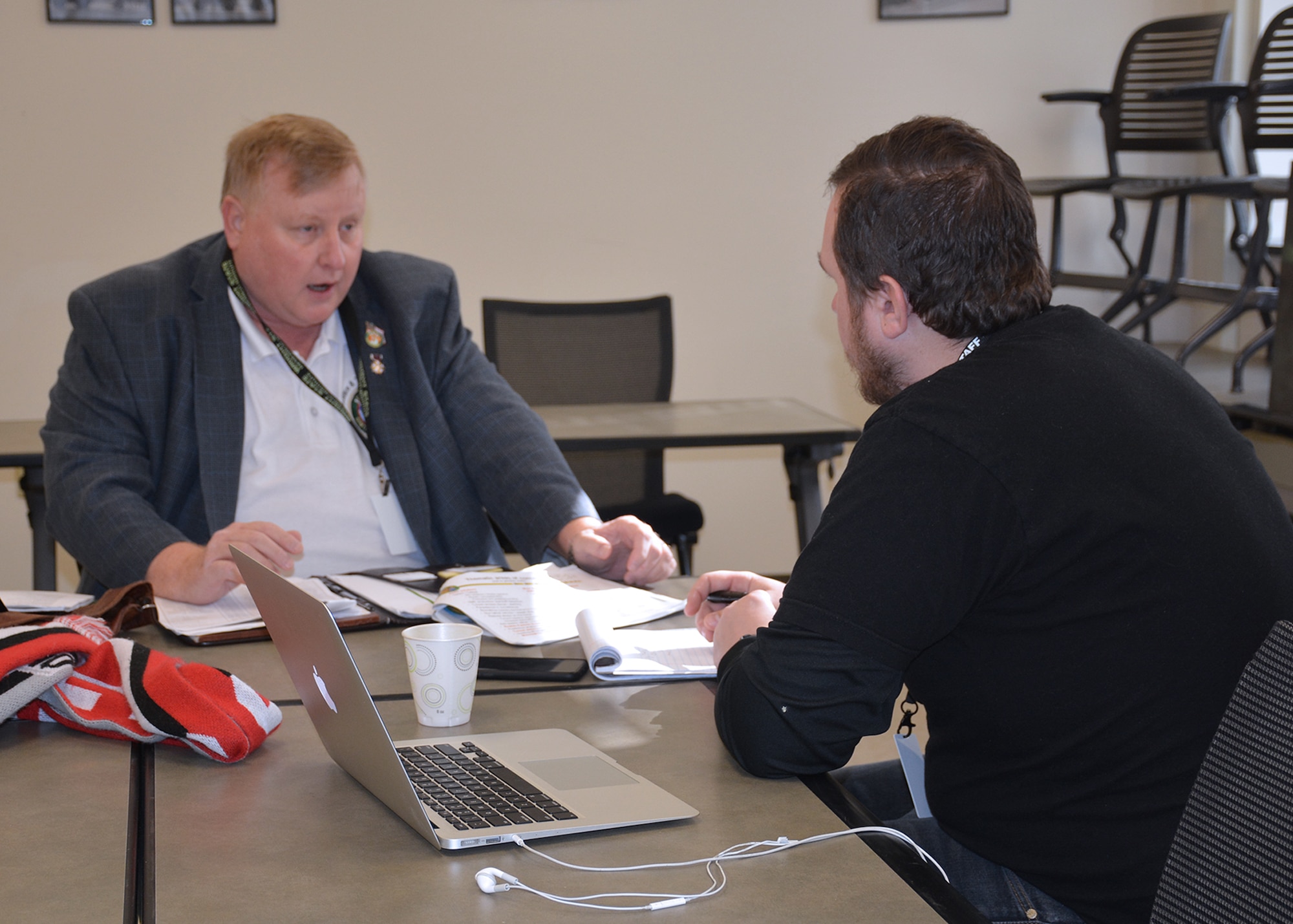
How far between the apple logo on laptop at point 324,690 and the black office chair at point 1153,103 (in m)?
3.99

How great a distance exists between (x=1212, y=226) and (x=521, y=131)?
2912 millimetres

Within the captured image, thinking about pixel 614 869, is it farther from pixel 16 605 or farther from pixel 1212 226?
pixel 1212 226

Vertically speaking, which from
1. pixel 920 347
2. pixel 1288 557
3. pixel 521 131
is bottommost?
pixel 1288 557

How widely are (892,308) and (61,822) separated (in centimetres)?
86

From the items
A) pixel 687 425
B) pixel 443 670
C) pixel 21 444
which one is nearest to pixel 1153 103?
pixel 687 425

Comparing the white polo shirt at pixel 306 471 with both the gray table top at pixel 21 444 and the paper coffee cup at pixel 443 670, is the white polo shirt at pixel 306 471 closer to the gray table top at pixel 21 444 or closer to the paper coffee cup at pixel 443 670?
the gray table top at pixel 21 444

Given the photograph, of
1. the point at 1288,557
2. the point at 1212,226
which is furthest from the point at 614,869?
the point at 1212,226

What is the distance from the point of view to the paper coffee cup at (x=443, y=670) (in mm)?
1187

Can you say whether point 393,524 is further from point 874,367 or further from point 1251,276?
point 1251,276

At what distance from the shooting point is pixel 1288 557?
110 centimetres

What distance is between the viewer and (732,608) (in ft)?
4.40

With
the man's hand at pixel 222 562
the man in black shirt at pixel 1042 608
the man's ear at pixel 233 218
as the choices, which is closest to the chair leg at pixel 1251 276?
the man's ear at pixel 233 218

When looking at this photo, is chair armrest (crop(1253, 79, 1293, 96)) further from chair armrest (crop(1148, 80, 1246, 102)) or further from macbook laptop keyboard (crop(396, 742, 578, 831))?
macbook laptop keyboard (crop(396, 742, 578, 831))

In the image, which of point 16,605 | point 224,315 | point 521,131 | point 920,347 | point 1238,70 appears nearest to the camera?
point 920,347
